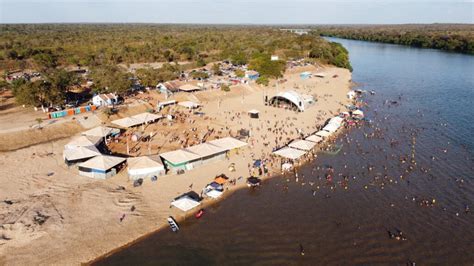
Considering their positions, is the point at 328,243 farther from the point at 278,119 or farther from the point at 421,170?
the point at 278,119

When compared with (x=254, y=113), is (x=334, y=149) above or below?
below

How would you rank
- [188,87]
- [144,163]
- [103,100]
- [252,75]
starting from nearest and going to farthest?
[144,163] → [103,100] → [188,87] → [252,75]

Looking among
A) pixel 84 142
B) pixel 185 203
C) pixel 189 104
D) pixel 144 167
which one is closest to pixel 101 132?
pixel 84 142

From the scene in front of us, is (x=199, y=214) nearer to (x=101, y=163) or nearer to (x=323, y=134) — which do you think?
A: (x=101, y=163)

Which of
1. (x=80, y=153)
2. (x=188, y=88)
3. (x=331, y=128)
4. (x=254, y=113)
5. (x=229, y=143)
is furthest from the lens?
(x=188, y=88)

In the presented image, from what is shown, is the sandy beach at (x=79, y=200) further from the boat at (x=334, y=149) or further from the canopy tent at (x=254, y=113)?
the boat at (x=334, y=149)

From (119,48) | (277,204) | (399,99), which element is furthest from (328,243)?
(119,48)
